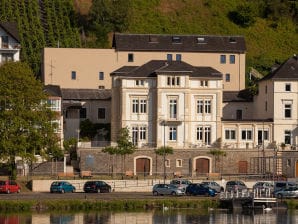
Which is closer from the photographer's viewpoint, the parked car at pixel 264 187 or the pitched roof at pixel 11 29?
the parked car at pixel 264 187

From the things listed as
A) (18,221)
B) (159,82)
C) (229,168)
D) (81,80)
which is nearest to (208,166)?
(229,168)

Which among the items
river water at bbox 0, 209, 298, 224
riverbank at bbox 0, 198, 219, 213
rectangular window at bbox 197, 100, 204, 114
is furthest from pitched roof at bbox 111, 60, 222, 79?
river water at bbox 0, 209, 298, 224

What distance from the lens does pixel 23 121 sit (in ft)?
383

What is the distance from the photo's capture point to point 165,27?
192250mm

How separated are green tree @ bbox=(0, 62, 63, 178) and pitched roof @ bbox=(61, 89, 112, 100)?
27585 mm

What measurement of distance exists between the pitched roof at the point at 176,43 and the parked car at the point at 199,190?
52459 millimetres

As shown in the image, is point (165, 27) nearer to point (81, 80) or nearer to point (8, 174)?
point (81, 80)

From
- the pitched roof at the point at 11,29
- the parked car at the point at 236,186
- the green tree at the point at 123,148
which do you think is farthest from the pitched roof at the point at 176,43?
the parked car at the point at 236,186

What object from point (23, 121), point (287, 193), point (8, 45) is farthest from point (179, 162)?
point (8, 45)

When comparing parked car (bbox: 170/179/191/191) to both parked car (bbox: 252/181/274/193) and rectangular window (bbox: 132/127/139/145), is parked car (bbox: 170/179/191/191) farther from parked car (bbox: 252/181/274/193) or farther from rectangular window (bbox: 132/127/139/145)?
rectangular window (bbox: 132/127/139/145)

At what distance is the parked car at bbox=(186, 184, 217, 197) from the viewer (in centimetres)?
11000

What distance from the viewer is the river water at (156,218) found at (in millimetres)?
93125

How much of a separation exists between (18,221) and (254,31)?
10454 centimetres

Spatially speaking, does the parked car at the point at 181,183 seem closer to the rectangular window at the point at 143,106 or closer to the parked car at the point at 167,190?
the parked car at the point at 167,190
